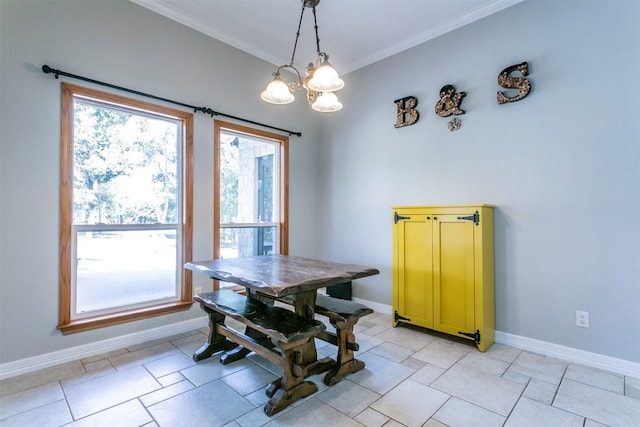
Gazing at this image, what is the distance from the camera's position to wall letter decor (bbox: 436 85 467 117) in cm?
306

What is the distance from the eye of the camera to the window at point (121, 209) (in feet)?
8.13

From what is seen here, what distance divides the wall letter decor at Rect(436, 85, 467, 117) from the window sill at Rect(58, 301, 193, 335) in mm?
3240

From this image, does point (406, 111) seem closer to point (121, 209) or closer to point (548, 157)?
point (548, 157)

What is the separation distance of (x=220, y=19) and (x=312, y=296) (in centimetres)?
288

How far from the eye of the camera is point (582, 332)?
2.40 m

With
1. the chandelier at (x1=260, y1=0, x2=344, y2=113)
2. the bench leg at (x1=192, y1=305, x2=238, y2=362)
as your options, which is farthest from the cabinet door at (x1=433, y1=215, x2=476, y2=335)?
the bench leg at (x1=192, y1=305, x2=238, y2=362)

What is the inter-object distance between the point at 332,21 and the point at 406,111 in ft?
4.00

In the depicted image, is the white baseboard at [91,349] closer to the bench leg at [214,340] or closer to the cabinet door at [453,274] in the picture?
the bench leg at [214,340]

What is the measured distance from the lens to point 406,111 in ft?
11.4

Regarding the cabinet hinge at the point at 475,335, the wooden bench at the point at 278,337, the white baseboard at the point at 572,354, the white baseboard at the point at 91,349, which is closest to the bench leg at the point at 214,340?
the wooden bench at the point at 278,337

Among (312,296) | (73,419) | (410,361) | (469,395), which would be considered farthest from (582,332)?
(73,419)

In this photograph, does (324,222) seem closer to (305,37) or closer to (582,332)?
(305,37)

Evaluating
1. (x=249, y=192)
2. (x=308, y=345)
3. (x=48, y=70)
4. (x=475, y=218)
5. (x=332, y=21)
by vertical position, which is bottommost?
(x=308, y=345)

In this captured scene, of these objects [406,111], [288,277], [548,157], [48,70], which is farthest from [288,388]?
[406,111]
